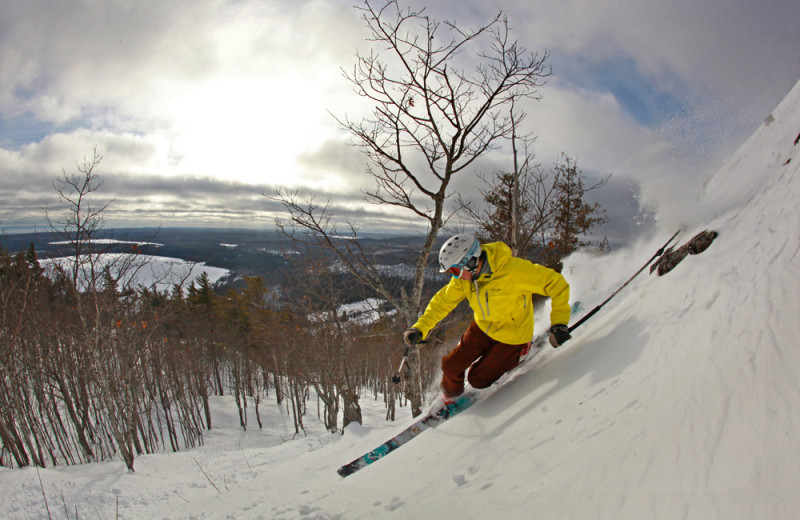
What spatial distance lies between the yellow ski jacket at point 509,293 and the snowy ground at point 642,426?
1.45 ft

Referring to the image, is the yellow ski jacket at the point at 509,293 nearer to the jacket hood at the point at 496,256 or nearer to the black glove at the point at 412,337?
the jacket hood at the point at 496,256

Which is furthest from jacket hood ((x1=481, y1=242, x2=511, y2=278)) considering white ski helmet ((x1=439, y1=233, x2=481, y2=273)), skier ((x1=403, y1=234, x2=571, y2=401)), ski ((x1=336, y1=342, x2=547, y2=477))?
ski ((x1=336, y1=342, x2=547, y2=477))

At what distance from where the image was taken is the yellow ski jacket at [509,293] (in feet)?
12.6

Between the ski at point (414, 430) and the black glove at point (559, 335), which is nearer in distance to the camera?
the black glove at point (559, 335)

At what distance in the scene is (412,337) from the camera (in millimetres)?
4270

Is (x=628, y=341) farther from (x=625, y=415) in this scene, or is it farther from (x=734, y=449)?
(x=734, y=449)

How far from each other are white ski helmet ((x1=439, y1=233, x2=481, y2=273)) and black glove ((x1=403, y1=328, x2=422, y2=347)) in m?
0.87

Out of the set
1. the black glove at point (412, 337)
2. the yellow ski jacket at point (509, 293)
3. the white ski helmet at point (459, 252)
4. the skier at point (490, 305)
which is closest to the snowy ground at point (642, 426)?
the skier at point (490, 305)

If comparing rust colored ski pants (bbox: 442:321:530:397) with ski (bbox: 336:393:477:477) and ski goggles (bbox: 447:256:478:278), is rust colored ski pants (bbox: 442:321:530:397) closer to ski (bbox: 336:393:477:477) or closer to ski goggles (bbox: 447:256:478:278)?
ski (bbox: 336:393:477:477)

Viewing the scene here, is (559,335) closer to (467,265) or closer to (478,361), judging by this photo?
(478,361)

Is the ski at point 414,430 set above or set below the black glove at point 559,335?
below

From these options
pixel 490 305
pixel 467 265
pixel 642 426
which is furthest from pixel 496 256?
pixel 642 426

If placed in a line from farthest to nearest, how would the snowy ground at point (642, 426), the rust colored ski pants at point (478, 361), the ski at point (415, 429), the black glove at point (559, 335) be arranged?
the rust colored ski pants at point (478, 361) → the ski at point (415, 429) → the black glove at point (559, 335) → the snowy ground at point (642, 426)

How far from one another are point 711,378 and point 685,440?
0.48 metres
